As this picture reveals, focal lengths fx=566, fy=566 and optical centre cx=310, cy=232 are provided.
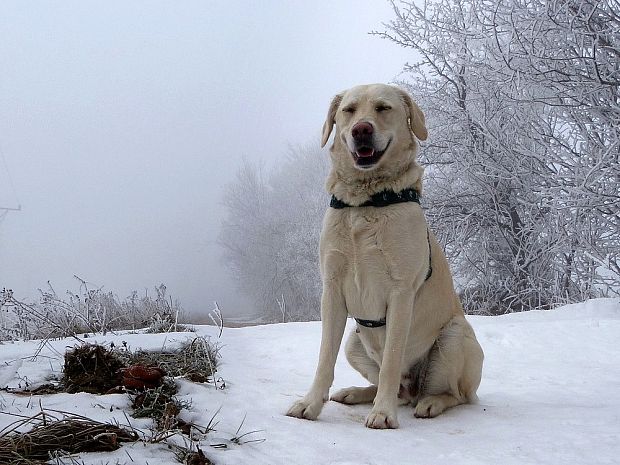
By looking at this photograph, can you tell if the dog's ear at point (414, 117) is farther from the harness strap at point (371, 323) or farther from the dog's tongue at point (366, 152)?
the harness strap at point (371, 323)

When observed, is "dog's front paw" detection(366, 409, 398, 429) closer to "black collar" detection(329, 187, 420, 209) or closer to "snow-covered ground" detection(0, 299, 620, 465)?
"snow-covered ground" detection(0, 299, 620, 465)

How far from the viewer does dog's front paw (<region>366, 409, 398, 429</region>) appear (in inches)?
97.5

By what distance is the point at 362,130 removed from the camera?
270 centimetres

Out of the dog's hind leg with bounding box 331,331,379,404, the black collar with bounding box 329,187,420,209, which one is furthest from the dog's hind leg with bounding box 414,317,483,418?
the black collar with bounding box 329,187,420,209

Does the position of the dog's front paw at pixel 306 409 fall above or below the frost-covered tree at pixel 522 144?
below

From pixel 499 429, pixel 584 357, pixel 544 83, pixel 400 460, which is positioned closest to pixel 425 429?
pixel 499 429

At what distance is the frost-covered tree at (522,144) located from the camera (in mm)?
6882

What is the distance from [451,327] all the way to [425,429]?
0.67 meters

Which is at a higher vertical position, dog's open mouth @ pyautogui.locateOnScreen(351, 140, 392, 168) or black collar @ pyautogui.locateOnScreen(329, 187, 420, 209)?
dog's open mouth @ pyautogui.locateOnScreen(351, 140, 392, 168)

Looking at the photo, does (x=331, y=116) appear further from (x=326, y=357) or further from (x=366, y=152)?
(x=326, y=357)

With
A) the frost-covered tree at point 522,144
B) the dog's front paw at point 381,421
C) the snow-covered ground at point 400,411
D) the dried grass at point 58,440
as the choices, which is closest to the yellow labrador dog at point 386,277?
the dog's front paw at point 381,421

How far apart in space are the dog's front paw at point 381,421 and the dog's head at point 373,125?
115cm

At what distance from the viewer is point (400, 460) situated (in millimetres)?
1962

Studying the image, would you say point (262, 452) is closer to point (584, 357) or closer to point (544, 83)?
point (584, 357)
